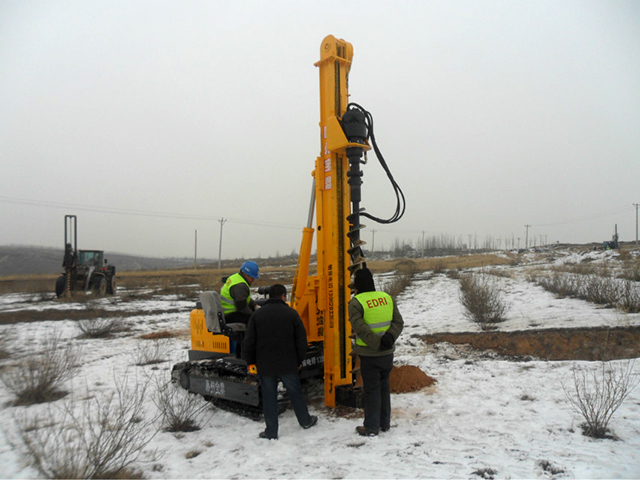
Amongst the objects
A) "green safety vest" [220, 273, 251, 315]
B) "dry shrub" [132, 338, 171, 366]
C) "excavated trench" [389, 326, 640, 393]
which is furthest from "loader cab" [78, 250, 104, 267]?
"excavated trench" [389, 326, 640, 393]

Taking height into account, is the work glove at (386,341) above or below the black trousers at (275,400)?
above

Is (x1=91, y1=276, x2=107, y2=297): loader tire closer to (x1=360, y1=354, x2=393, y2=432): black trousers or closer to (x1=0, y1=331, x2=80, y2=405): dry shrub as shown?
(x1=0, y1=331, x2=80, y2=405): dry shrub

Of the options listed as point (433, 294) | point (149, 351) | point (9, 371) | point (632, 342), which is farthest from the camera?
point (433, 294)

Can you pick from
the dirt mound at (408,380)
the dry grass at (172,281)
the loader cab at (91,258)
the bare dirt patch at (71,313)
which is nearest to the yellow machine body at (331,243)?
the dirt mound at (408,380)

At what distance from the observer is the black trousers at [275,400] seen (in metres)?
5.21

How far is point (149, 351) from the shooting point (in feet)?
32.7

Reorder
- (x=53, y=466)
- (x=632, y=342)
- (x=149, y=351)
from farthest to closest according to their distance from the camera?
1. (x=149, y=351)
2. (x=632, y=342)
3. (x=53, y=466)

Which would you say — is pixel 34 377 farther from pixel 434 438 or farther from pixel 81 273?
pixel 81 273

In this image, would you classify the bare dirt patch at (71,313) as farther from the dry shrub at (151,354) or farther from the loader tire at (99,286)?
the dry shrub at (151,354)

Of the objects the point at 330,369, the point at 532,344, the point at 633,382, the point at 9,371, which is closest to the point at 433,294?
the point at 532,344

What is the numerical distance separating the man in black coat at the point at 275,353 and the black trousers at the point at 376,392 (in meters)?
0.84

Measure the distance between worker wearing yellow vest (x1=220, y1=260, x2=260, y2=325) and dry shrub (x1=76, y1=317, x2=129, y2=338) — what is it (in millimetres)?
7864

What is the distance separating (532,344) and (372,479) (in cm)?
644

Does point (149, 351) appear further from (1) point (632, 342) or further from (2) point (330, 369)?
(1) point (632, 342)
